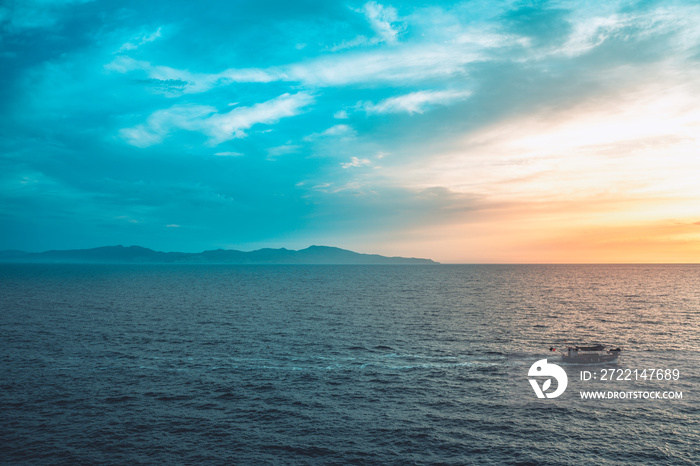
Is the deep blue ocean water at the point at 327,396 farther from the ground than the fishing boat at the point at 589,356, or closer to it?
closer to it

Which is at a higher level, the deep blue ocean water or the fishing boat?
the fishing boat

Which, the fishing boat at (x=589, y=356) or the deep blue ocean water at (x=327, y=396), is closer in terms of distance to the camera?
the deep blue ocean water at (x=327, y=396)

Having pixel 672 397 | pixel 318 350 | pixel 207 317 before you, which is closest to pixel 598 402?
pixel 672 397

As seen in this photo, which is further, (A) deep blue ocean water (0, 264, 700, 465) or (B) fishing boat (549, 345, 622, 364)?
(B) fishing boat (549, 345, 622, 364)

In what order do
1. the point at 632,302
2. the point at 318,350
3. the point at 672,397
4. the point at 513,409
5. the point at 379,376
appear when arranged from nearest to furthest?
the point at 513,409
the point at 672,397
the point at 379,376
the point at 318,350
the point at 632,302

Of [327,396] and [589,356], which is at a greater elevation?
[589,356]

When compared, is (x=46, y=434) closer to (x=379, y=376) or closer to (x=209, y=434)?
(x=209, y=434)

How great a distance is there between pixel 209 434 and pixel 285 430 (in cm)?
698

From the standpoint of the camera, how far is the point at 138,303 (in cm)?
12938

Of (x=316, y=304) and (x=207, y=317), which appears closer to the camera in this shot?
(x=207, y=317)

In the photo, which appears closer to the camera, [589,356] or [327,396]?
[327,396]

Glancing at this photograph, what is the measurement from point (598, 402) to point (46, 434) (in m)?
56.4

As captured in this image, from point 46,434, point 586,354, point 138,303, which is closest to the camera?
point 46,434

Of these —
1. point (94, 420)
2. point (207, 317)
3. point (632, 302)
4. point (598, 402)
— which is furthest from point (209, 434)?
point (632, 302)
